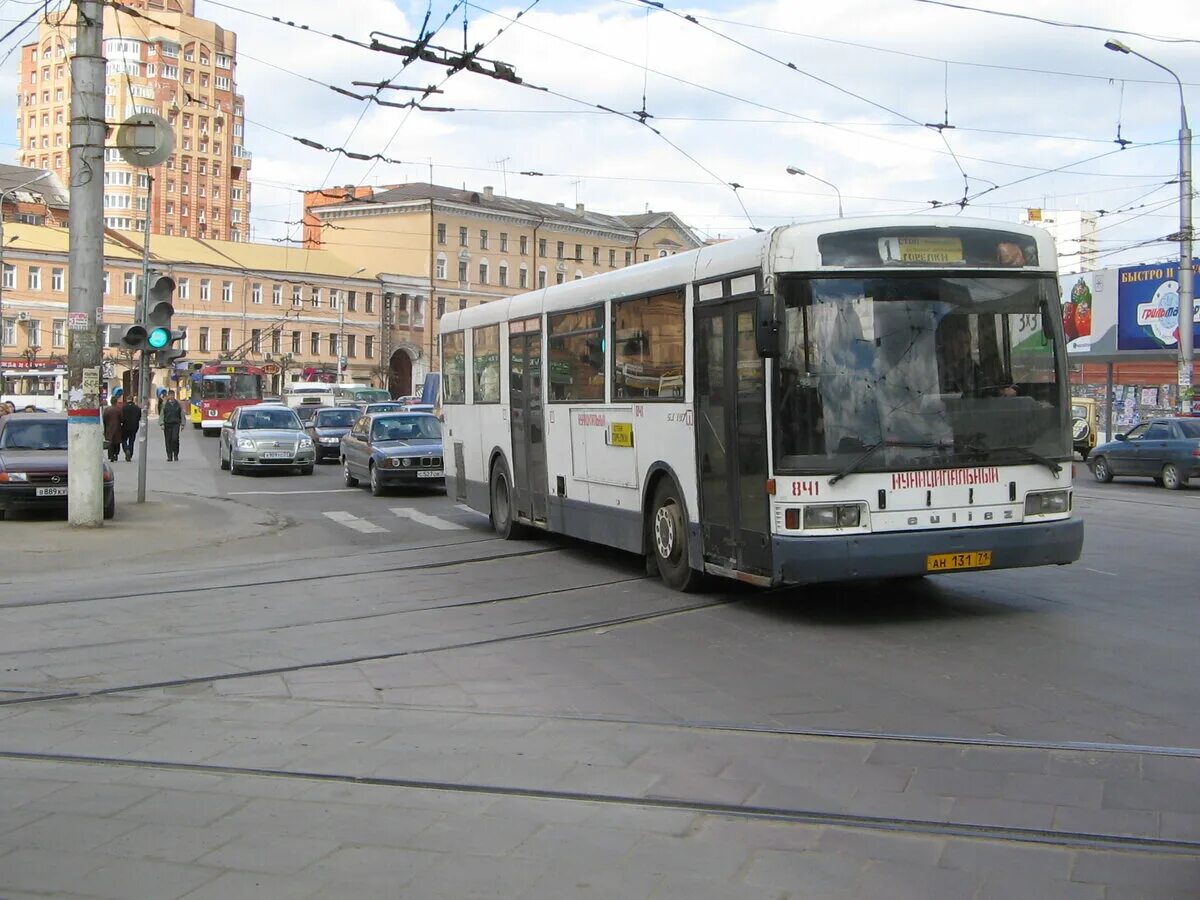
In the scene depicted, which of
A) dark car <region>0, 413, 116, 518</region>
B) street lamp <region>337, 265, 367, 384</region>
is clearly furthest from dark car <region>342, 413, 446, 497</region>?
street lamp <region>337, 265, 367, 384</region>

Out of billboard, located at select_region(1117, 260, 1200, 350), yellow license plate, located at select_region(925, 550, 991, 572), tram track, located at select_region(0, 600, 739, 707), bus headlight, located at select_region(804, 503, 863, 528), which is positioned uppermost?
billboard, located at select_region(1117, 260, 1200, 350)

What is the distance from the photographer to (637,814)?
215 inches

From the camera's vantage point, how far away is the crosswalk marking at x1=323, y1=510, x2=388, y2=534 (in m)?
19.2

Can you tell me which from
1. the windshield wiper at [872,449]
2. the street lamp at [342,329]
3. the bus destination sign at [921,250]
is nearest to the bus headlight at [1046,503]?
the windshield wiper at [872,449]

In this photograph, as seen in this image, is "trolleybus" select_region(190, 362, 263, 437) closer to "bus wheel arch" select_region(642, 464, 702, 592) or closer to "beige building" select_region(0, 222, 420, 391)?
"beige building" select_region(0, 222, 420, 391)

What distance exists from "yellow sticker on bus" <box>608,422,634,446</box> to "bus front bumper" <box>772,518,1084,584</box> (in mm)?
3078

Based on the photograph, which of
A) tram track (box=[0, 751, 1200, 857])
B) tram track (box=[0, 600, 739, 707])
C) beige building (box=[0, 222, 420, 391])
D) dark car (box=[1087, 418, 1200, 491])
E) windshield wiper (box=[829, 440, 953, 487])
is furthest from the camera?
beige building (box=[0, 222, 420, 391])

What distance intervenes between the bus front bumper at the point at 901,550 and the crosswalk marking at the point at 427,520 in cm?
952

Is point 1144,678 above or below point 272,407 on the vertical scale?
below

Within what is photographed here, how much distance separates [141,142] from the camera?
17.4 m

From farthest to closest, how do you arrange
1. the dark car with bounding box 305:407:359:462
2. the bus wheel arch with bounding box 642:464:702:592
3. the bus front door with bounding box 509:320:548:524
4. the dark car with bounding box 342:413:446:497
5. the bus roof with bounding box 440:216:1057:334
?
A: the dark car with bounding box 305:407:359:462 < the dark car with bounding box 342:413:446:497 < the bus front door with bounding box 509:320:548:524 < the bus wheel arch with bounding box 642:464:702:592 < the bus roof with bounding box 440:216:1057:334

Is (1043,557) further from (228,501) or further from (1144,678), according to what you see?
(228,501)

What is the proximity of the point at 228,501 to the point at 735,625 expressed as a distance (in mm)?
15848

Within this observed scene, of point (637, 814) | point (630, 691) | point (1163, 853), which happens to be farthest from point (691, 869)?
point (630, 691)
